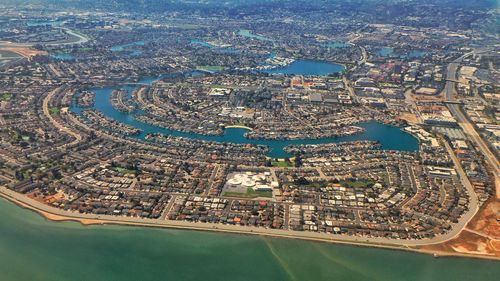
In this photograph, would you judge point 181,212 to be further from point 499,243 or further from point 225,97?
point 225,97

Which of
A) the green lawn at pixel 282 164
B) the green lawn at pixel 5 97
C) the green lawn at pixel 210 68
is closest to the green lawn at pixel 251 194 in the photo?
the green lawn at pixel 282 164

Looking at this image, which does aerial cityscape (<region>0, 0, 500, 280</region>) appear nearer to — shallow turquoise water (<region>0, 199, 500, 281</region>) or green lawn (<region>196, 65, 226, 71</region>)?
shallow turquoise water (<region>0, 199, 500, 281</region>)

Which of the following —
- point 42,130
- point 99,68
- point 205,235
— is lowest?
point 205,235

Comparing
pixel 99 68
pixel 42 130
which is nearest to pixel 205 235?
pixel 42 130

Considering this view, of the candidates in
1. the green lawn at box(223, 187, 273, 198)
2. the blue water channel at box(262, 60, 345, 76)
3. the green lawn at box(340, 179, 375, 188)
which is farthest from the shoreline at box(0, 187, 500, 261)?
the blue water channel at box(262, 60, 345, 76)

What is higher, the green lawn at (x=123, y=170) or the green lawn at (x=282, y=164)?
the green lawn at (x=282, y=164)

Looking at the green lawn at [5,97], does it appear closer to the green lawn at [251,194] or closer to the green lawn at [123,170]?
the green lawn at [123,170]
